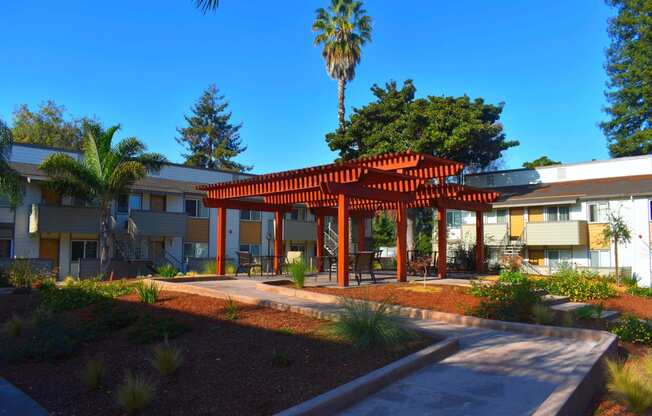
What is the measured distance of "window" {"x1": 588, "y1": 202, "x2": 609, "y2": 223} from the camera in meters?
27.7

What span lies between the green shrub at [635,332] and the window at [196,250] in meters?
23.8

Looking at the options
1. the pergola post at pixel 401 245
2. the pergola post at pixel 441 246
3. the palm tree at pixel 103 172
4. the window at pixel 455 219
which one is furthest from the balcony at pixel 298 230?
the pergola post at pixel 401 245

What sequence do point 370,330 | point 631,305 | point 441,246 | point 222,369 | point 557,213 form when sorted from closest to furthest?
point 222,369, point 370,330, point 631,305, point 441,246, point 557,213

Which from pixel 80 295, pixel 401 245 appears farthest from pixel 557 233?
pixel 80 295

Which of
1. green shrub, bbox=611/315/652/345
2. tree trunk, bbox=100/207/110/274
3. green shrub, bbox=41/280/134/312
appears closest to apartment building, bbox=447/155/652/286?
green shrub, bbox=611/315/652/345

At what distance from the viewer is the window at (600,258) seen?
2755cm

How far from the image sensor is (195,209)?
30047mm

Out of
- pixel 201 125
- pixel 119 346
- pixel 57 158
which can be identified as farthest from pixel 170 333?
pixel 201 125

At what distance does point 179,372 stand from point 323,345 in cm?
187

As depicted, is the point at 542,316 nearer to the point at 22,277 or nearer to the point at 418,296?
the point at 418,296

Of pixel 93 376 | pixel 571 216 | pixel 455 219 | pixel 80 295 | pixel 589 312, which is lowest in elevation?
pixel 93 376

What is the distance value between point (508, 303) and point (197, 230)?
74.8 feet

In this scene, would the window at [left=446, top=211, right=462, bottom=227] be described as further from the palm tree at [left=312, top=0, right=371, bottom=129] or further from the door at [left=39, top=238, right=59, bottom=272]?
the door at [left=39, top=238, right=59, bottom=272]

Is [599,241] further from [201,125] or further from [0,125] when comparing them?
[201,125]
